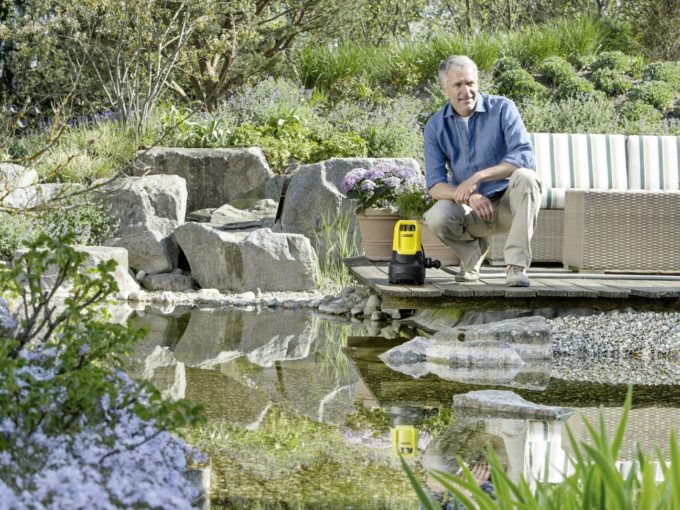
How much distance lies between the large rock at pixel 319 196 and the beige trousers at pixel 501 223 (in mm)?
3225

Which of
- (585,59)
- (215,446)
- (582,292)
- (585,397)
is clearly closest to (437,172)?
(582,292)

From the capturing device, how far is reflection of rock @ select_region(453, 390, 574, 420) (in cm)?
364

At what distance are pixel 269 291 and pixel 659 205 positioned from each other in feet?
10.1

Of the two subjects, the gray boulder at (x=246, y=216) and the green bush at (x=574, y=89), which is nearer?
the gray boulder at (x=246, y=216)

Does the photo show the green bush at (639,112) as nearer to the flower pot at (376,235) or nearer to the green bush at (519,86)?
the green bush at (519,86)

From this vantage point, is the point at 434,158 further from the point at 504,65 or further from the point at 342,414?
→ the point at 504,65

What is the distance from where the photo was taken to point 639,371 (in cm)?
471

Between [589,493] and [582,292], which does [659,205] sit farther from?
[589,493]

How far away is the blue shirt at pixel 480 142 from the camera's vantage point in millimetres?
5652

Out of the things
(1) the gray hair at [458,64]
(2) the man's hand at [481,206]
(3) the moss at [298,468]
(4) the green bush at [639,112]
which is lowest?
(3) the moss at [298,468]

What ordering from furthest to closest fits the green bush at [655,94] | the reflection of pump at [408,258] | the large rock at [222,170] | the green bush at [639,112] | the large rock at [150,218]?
the green bush at [655,94], the green bush at [639,112], the large rock at [222,170], the large rock at [150,218], the reflection of pump at [408,258]

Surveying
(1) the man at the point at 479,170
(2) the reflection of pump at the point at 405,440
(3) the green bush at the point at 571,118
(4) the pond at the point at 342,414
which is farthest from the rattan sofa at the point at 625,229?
(3) the green bush at the point at 571,118

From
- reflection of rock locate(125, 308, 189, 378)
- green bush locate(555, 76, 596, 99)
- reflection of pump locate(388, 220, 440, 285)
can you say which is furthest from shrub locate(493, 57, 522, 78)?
reflection of pump locate(388, 220, 440, 285)

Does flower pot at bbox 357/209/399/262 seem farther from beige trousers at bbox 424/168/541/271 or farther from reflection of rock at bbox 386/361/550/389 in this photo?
reflection of rock at bbox 386/361/550/389
